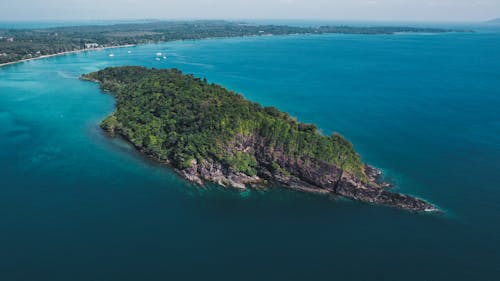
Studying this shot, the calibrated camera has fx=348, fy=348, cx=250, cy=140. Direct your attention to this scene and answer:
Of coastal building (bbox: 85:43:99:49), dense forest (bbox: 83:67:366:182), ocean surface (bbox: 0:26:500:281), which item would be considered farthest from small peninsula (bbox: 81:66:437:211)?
coastal building (bbox: 85:43:99:49)

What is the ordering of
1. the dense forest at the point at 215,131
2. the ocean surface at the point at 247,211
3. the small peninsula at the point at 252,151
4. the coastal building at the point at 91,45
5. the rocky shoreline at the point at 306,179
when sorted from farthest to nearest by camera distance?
the coastal building at the point at 91,45, the dense forest at the point at 215,131, the small peninsula at the point at 252,151, the rocky shoreline at the point at 306,179, the ocean surface at the point at 247,211

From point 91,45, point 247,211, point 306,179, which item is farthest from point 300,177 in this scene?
point 91,45

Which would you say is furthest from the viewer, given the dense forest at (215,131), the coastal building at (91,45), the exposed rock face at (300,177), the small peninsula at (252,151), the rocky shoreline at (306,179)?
the coastal building at (91,45)

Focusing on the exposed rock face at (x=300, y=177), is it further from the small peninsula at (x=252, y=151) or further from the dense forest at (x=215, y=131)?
the dense forest at (x=215, y=131)

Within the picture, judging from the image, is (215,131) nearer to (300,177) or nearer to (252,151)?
(252,151)

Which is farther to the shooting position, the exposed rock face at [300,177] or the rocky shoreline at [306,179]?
the exposed rock face at [300,177]

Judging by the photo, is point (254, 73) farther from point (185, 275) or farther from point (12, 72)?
point (185, 275)

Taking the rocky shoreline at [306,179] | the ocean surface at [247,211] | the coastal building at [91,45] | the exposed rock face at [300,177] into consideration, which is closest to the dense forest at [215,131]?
the exposed rock face at [300,177]
